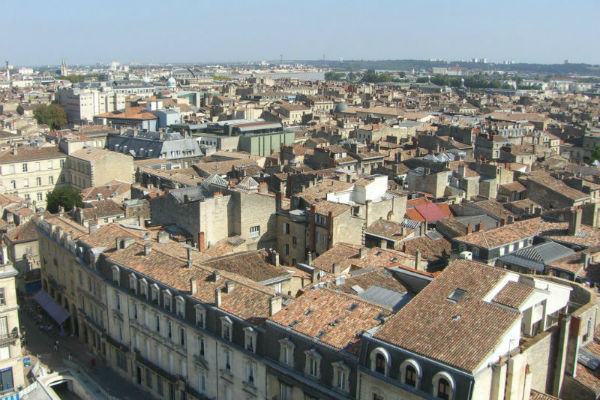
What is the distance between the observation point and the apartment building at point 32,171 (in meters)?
81.8

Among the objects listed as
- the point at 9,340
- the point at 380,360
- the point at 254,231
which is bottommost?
the point at 9,340

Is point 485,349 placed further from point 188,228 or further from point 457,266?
point 188,228

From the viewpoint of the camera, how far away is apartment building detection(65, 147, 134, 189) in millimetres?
80500

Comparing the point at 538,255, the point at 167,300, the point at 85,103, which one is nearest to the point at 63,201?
the point at 167,300

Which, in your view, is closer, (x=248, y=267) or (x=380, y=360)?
(x=380, y=360)

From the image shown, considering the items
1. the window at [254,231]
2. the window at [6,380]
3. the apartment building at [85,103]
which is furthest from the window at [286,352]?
the apartment building at [85,103]

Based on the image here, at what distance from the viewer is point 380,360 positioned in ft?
81.6

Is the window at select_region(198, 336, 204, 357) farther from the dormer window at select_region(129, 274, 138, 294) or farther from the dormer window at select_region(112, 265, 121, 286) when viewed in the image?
the dormer window at select_region(112, 265, 121, 286)

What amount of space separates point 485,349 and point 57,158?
246 feet

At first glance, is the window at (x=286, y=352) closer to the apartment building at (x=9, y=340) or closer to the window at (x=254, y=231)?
the apartment building at (x=9, y=340)

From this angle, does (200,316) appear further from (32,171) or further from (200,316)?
(32,171)

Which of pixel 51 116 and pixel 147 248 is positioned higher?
pixel 147 248

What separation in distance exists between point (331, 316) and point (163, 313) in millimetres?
11908

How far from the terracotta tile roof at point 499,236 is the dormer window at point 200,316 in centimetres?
1974
